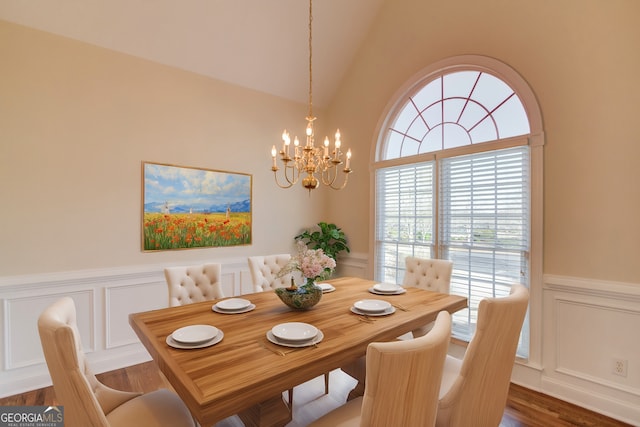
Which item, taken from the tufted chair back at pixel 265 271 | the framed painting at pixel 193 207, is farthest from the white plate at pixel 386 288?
the framed painting at pixel 193 207

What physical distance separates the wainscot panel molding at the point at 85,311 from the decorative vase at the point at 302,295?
1995 mm

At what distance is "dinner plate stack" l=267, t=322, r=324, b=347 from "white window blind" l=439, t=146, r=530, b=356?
7.11 feet

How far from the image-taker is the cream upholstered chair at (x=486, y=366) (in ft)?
4.52

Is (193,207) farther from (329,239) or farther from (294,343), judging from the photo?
(294,343)

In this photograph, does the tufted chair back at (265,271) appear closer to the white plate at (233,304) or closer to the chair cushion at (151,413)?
the white plate at (233,304)

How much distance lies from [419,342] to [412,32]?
3.71 meters

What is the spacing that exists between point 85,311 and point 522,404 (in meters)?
3.96

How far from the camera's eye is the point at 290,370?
1.22 m

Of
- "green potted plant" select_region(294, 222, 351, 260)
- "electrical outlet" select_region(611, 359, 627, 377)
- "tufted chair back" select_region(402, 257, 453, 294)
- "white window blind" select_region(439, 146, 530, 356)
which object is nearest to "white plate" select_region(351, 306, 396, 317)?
"tufted chair back" select_region(402, 257, 453, 294)

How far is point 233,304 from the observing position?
6.69 ft

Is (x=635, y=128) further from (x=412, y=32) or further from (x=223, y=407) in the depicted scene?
(x=223, y=407)

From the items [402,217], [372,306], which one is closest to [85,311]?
[372,306]

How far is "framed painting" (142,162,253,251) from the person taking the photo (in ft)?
10.6

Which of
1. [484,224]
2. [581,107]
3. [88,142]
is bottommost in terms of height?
[484,224]
